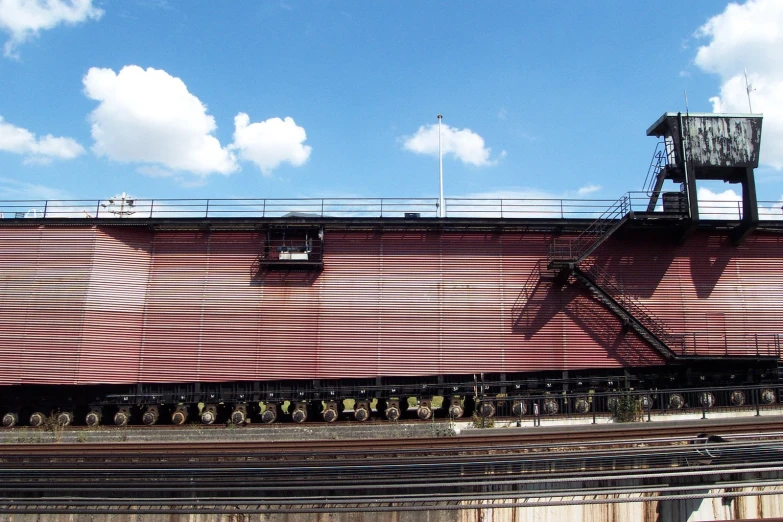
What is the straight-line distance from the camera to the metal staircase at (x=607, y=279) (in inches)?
907

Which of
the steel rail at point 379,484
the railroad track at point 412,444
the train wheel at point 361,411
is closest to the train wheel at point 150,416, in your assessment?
the railroad track at point 412,444

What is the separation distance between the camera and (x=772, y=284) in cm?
2431

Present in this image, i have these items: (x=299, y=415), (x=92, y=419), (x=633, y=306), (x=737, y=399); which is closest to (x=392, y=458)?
(x=299, y=415)

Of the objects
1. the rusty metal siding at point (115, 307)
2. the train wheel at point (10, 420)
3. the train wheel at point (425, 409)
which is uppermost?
the rusty metal siding at point (115, 307)

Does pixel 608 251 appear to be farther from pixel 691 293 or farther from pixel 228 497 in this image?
pixel 228 497

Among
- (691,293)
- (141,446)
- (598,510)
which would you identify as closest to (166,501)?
(141,446)

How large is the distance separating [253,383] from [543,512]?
1417 centimetres

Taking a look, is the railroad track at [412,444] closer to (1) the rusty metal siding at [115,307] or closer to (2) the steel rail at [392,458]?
(2) the steel rail at [392,458]

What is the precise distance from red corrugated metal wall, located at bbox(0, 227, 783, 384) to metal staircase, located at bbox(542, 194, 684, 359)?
16.5 inches

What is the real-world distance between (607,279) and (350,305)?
35.8ft

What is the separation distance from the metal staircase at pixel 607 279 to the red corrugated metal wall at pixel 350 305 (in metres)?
0.42

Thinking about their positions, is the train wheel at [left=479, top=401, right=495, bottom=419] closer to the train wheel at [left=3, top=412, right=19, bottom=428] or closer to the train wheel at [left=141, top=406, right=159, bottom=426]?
the train wheel at [left=141, top=406, right=159, bottom=426]

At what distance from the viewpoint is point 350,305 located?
78.1ft

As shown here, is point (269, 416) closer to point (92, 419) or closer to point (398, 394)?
point (398, 394)
